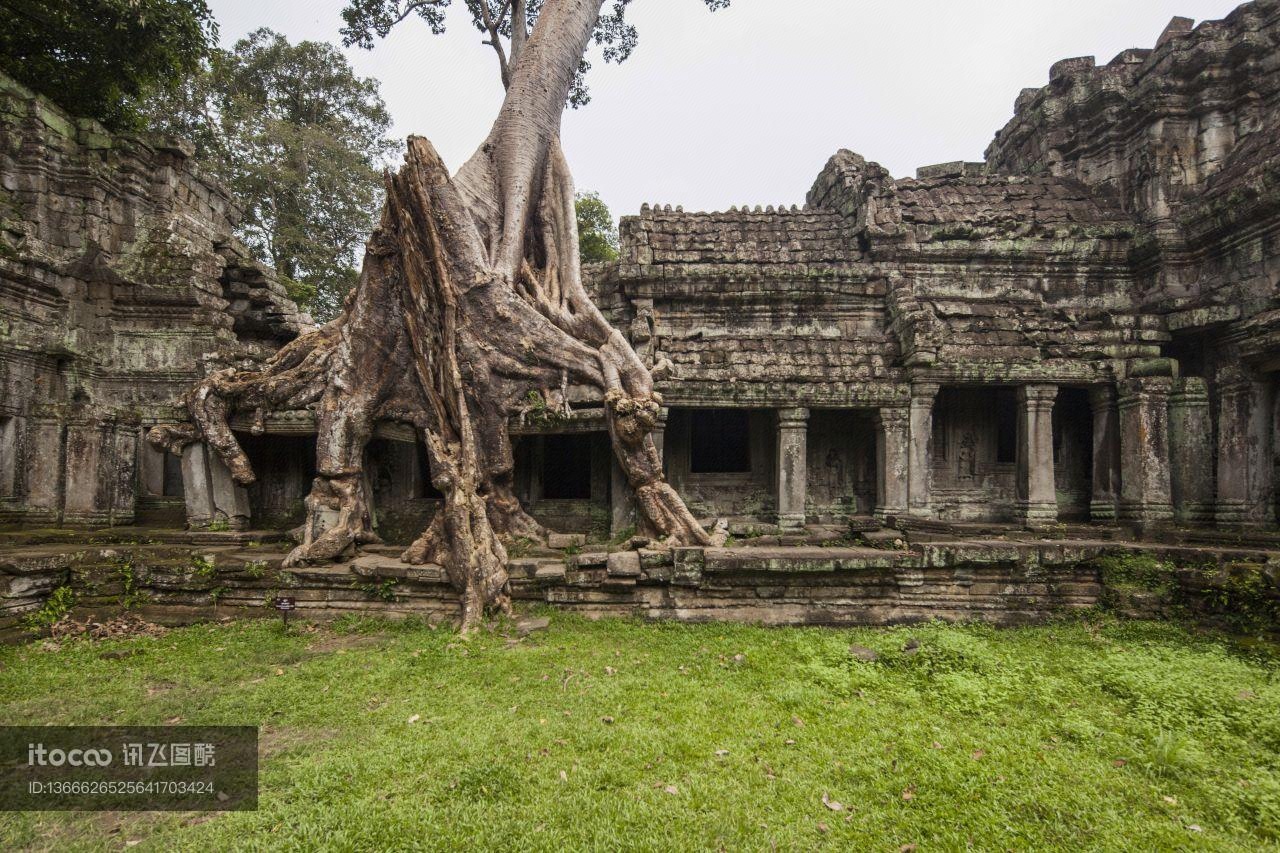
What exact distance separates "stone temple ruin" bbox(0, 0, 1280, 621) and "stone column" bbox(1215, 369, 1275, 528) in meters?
0.03

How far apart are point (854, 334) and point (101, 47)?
1407 cm

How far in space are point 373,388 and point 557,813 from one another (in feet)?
19.1

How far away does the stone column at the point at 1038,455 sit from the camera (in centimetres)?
824

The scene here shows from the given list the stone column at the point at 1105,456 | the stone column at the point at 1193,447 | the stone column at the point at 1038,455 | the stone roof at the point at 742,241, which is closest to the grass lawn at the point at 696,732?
the stone column at the point at 1038,455

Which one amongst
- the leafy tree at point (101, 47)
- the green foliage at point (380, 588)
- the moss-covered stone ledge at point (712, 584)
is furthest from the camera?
the leafy tree at point (101, 47)

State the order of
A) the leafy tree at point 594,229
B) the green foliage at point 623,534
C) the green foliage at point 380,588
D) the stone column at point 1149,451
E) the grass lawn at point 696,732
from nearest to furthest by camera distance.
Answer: the grass lawn at point 696,732, the green foliage at point 380,588, the green foliage at point 623,534, the stone column at point 1149,451, the leafy tree at point 594,229

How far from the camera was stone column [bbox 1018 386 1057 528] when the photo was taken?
8.24 meters

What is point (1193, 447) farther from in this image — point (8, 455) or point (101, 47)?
point (101, 47)

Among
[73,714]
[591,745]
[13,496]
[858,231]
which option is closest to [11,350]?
[13,496]

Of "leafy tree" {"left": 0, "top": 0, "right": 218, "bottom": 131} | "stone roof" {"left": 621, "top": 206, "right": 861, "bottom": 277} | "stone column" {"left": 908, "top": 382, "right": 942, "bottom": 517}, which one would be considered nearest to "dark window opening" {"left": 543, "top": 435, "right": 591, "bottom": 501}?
"stone roof" {"left": 621, "top": 206, "right": 861, "bottom": 277}

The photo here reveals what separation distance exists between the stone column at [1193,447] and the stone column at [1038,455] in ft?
5.33

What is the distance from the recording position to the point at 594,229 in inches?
903

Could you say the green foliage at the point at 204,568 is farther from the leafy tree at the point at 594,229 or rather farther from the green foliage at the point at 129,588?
the leafy tree at the point at 594,229

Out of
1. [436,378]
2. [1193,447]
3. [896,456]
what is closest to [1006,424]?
[1193,447]
